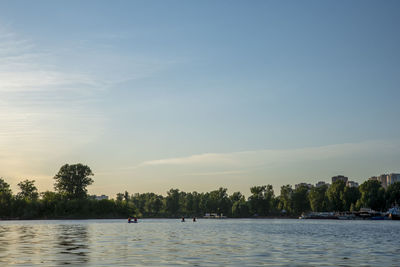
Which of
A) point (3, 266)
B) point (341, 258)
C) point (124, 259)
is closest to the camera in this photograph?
point (3, 266)

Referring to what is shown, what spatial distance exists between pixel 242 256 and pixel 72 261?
49.4 ft

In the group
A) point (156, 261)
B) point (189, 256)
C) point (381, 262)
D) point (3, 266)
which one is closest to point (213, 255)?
point (189, 256)

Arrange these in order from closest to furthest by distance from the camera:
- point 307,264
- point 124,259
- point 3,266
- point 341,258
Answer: point 3,266 → point 307,264 → point 124,259 → point 341,258

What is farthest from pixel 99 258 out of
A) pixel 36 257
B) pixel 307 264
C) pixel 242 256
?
pixel 307 264

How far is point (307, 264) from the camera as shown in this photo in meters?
36.9

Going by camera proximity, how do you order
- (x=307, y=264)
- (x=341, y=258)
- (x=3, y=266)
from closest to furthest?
(x=3, y=266) → (x=307, y=264) → (x=341, y=258)

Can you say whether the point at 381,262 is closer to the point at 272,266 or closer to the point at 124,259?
the point at 272,266

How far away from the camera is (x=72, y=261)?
3747 centimetres

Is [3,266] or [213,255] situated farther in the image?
[213,255]

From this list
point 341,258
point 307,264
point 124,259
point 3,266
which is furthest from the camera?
point 341,258

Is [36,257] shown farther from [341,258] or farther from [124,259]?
[341,258]

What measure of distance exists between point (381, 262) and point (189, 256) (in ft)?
53.8

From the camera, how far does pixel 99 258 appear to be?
132 feet

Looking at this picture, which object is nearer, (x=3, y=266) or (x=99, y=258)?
(x=3, y=266)
